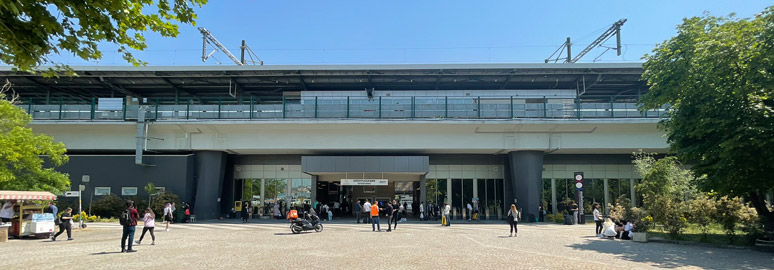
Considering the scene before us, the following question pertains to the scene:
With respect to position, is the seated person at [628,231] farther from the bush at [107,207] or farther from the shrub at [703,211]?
the bush at [107,207]

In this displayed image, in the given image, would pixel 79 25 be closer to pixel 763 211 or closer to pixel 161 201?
pixel 763 211

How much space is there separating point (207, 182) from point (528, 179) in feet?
64.3

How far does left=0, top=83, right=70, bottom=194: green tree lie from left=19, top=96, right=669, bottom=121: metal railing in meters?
5.57

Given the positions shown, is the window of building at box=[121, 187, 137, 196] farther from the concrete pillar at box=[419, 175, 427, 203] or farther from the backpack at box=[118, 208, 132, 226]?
the backpack at box=[118, 208, 132, 226]

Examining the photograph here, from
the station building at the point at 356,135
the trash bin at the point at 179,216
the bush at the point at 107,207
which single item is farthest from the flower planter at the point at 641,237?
the bush at the point at 107,207

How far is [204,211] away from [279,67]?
32.6 ft

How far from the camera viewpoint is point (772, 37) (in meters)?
12.6

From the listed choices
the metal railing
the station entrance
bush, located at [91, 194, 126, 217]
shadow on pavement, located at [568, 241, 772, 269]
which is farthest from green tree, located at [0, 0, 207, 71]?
the station entrance

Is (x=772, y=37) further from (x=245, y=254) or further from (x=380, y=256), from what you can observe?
(x=245, y=254)

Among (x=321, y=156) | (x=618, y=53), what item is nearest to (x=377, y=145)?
(x=321, y=156)

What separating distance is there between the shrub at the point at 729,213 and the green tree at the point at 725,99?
0.50 metres

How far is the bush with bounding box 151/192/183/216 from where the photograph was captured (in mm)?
27109

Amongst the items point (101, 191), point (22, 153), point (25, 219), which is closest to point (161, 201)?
point (101, 191)

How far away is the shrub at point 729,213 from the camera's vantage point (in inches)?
617
